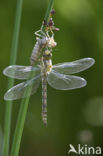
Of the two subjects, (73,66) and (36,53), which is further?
(73,66)

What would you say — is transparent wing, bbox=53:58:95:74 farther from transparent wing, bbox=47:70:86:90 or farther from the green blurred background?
the green blurred background

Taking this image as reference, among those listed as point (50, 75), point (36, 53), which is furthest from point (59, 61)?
point (36, 53)

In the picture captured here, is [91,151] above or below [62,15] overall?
below

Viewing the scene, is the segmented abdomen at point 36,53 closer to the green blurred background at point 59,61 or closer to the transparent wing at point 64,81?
the transparent wing at point 64,81

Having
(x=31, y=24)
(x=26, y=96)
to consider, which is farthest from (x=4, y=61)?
(x=26, y=96)

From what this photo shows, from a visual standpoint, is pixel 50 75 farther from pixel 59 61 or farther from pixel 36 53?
pixel 59 61

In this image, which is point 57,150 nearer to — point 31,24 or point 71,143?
point 71,143

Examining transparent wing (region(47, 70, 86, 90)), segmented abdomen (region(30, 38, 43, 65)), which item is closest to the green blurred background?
transparent wing (region(47, 70, 86, 90))
